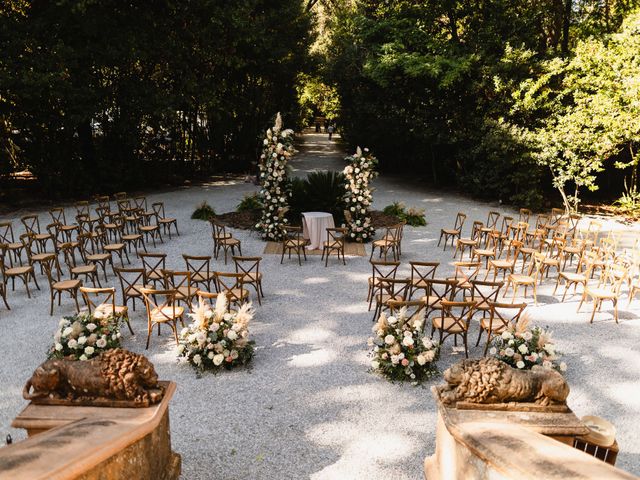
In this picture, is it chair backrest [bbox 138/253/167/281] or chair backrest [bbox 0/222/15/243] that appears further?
chair backrest [bbox 0/222/15/243]

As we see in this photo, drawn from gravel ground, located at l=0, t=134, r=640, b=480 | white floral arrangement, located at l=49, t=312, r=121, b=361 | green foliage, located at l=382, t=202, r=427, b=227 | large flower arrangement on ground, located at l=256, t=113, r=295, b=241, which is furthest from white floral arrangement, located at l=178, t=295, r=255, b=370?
green foliage, located at l=382, t=202, r=427, b=227

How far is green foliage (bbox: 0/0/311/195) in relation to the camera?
17.1m

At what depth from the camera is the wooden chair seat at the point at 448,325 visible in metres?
7.57

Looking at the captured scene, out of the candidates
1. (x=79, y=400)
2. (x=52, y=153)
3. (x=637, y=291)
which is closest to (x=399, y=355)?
(x=79, y=400)

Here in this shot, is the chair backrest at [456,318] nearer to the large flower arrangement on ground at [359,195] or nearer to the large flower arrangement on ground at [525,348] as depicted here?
the large flower arrangement on ground at [525,348]

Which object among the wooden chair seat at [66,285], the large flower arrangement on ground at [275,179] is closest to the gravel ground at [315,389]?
the wooden chair seat at [66,285]

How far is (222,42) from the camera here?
2133 centimetres

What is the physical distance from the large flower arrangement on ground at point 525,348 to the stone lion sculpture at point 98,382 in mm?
4578

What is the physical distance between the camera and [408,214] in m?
17.0

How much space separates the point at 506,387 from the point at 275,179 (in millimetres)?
10992

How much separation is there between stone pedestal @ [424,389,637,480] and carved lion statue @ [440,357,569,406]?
108 mm

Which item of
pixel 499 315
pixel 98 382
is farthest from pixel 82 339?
pixel 499 315

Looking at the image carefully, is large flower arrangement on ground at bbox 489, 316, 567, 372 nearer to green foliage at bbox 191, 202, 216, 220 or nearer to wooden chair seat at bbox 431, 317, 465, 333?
wooden chair seat at bbox 431, 317, 465, 333

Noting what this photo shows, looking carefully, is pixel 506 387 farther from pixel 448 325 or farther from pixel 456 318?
pixel 448 325
